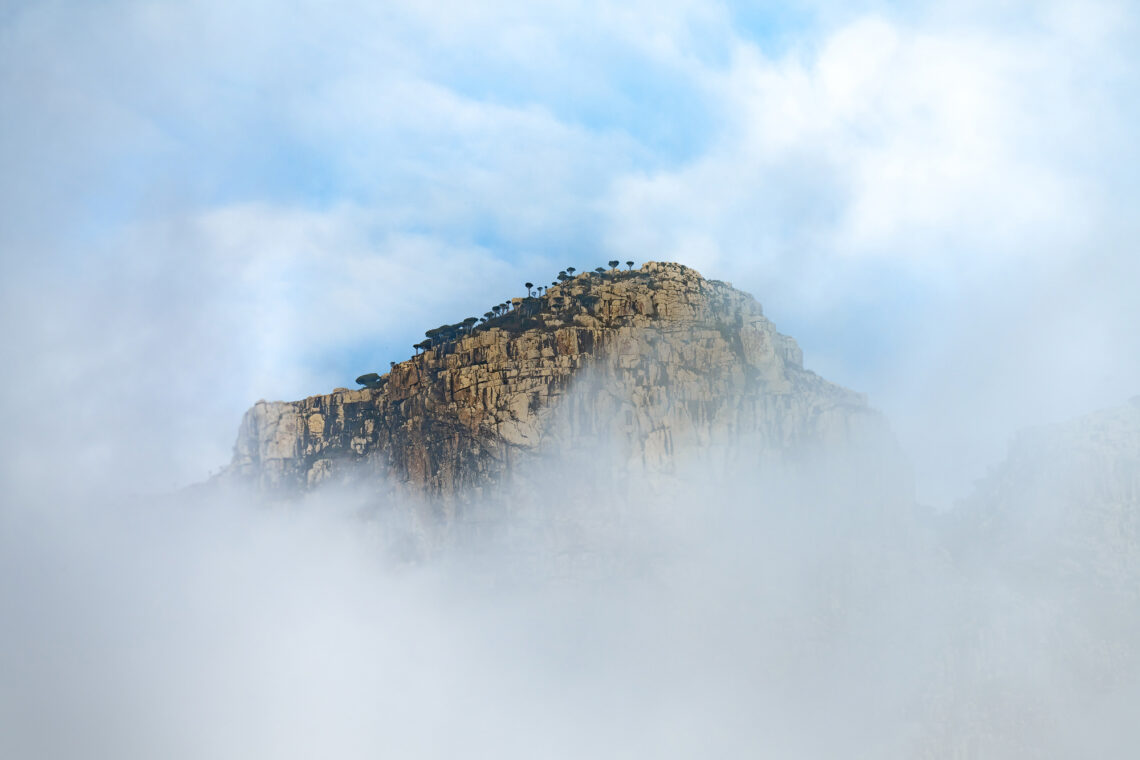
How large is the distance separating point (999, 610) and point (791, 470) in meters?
33.6

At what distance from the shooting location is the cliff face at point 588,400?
168m

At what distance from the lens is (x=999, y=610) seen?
527ft

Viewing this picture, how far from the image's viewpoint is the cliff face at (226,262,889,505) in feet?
552

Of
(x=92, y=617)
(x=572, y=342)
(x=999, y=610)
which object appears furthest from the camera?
(x=92, y=617)

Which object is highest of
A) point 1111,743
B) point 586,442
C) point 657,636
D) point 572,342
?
point 572,342

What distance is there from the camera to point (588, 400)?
16850 cm

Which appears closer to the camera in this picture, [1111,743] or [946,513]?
[1111,743]

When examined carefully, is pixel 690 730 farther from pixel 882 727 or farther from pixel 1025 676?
pixel 1025 676

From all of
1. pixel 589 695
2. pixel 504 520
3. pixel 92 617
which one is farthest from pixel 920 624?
pixel 92 617

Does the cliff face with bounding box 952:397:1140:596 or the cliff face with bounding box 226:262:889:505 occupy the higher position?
the cliff face with bounding box 226:262:889:505

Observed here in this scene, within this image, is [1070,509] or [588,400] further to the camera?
[1070,509]

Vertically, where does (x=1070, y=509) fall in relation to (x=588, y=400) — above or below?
below

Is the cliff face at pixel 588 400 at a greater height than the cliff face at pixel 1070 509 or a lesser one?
greater

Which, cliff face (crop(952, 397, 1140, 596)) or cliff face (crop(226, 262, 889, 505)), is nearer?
cliff face (crop(952, 397, 1140, 596))
